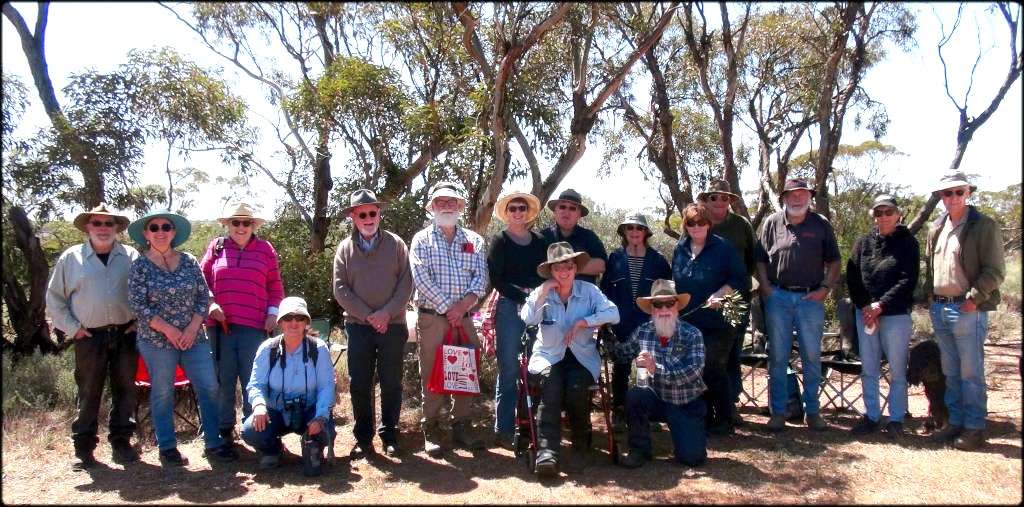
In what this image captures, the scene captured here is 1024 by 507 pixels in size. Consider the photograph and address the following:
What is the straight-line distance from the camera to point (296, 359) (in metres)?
5.09

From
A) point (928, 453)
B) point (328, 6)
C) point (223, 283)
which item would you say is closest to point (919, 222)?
point (928, 453)

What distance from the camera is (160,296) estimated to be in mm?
5074

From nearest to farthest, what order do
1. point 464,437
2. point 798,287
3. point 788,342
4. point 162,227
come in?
point 162,227
point 464,437
point 798,287
point 788,342

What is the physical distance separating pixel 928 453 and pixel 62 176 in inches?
359

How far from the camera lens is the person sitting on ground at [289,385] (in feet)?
16.4

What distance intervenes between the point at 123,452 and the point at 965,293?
20.7 ft

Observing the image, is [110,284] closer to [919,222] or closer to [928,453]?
[928,453]

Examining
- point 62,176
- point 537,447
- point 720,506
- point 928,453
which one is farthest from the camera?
point 62,176

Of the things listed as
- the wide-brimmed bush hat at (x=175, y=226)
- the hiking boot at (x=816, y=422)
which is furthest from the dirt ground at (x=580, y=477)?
the wide-brimmed bush hat at (x=175, y=226)

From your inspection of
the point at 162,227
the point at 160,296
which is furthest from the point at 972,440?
the point at 162,227

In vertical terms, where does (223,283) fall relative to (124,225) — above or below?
below

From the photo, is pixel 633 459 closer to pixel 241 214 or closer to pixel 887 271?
pixel 887 271

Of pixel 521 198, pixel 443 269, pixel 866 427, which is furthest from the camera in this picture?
pixel 866 427

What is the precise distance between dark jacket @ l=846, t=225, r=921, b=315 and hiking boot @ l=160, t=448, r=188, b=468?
211 inches
